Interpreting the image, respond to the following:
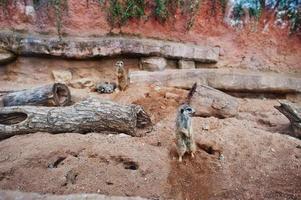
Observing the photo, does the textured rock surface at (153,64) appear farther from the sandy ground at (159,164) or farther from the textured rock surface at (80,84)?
the sandy ground at (159,164)

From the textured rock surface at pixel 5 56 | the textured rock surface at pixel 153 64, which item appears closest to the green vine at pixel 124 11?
the textured rock surface at pixel 153 64

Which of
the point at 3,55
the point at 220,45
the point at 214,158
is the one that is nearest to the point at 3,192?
the point at 214,158

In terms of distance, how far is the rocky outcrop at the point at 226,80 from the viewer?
5504 mm

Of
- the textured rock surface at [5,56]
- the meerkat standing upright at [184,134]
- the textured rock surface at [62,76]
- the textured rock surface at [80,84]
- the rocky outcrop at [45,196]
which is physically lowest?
the rocky outcrop at [45,196]

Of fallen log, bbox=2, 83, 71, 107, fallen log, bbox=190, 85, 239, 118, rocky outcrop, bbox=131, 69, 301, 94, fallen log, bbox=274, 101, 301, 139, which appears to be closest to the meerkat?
rocky outcrop, bbox=131, 69, 301, 94

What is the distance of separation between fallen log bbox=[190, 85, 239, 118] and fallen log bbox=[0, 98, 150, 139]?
1.03 metres

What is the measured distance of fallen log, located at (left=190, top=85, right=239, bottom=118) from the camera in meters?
4.50

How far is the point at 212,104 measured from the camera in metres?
4.51

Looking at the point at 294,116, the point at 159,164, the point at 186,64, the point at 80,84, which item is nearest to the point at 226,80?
the point at 186,64

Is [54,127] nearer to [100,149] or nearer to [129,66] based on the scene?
[100,149]

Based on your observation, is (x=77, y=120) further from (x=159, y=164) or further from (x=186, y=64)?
(x=186, y=64)

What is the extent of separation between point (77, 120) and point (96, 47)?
214cm

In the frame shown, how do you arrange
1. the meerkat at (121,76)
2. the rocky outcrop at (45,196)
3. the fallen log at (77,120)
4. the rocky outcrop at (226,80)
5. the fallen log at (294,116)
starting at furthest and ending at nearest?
the rocky outcrop at (226,80), the meerkat at (121,76), the fallen log at (294,116), the fallen log at (77,120), the rocky outcrop at (45,196)

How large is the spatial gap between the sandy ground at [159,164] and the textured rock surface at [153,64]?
5.47ft
